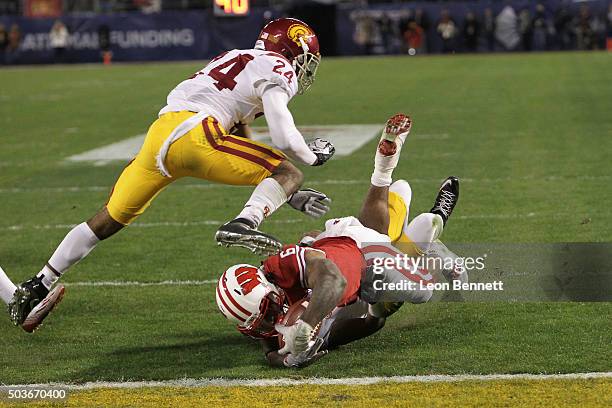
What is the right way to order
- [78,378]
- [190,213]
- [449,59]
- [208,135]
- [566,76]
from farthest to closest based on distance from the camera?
[449,59] < [566,76] < [190,213] < [208,135] < [78,378]

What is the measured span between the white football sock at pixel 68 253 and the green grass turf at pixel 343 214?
242 mm

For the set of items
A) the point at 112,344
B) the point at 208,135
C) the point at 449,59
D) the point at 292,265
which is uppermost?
the point at 208,135

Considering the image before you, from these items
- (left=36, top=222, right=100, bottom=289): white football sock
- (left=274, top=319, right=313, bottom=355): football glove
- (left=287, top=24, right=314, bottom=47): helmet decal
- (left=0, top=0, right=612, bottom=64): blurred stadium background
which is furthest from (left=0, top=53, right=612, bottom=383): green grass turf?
(left=0, top=0, right=612, bottom=64): blurred stadium background

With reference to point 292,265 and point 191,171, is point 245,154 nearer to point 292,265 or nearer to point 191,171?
point 191,171

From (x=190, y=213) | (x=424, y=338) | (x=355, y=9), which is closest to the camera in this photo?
(x=424, y=338)

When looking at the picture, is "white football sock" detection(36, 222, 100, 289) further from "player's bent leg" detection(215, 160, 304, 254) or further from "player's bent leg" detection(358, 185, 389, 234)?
"player's bent leg" detection(358, 185, 389, 234)

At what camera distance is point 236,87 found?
5750 millimetres

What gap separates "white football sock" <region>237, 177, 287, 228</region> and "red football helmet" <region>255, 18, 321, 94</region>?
752mm

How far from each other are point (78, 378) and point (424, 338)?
1510 mm

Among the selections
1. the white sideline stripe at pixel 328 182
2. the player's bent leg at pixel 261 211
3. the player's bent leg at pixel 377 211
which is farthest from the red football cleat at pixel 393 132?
the white sideline stripe at pixel 328 182

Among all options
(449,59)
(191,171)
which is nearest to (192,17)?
(449,59)

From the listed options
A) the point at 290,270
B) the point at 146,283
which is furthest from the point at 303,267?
the point at 146,283

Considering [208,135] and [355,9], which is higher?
[208,135]

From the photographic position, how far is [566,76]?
71.7 ft
